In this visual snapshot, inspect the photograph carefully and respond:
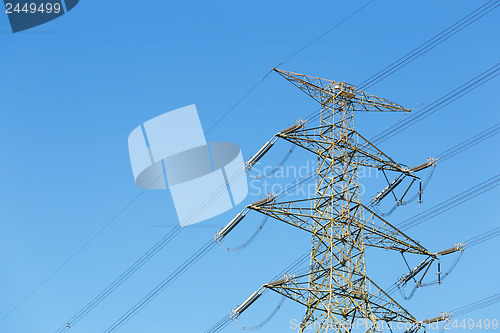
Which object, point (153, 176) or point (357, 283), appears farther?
point (153, 176)

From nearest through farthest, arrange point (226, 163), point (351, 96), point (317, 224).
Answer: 1. point (317, 224)
2. point (351, 96)
3. point (226, 163)

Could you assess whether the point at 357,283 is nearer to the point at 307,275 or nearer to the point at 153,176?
the point at 307,275

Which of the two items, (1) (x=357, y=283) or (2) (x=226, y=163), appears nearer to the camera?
(1) (x=357, y=283)

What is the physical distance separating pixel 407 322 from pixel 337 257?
431cm

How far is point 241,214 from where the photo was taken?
34250 mm

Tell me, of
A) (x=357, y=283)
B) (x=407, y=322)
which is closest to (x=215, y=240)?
(x=357, y=283)

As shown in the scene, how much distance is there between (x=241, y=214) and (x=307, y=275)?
422 cm

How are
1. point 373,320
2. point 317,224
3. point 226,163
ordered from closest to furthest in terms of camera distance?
1. point 373,320
2. point 317,224
3. point 226,163

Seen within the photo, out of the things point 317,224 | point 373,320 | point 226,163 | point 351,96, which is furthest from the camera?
point 226,163

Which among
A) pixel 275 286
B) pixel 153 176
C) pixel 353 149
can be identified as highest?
pixel 153 176

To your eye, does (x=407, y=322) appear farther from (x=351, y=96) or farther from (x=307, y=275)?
(x=351, y=96)

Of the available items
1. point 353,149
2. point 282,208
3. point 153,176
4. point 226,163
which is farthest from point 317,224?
point 153,176

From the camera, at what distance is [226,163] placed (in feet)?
155

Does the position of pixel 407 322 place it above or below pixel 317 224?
below
